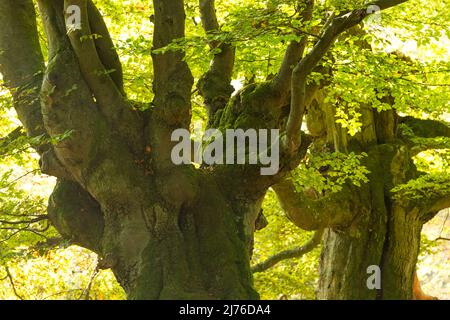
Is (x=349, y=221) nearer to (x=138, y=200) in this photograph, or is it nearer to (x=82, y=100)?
(x=138, y=200)

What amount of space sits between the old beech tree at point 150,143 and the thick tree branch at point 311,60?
0.05 ft

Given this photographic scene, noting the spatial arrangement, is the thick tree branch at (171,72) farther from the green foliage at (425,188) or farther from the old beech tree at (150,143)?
the green foliage at (425,188)

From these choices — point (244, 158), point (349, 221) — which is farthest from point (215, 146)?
point (349, 221)

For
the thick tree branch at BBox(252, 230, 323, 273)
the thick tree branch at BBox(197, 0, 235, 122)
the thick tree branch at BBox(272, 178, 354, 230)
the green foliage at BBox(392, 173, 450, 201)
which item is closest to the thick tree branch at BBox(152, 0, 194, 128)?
the thick tree branch at BBox(197, 0, 235, 122)

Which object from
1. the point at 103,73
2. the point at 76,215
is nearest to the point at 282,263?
the point at 76,215

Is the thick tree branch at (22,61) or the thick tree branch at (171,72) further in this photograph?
the thick tree branch at (22,61)

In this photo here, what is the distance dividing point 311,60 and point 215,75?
6.85 ft

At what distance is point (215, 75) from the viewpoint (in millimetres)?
8359

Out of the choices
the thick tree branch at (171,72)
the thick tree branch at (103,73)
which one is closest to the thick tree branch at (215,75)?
the thick tree branch at (171,72)

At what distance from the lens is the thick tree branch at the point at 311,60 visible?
243 inches

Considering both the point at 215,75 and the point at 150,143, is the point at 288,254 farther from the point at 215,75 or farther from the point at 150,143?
the point at 150,143
